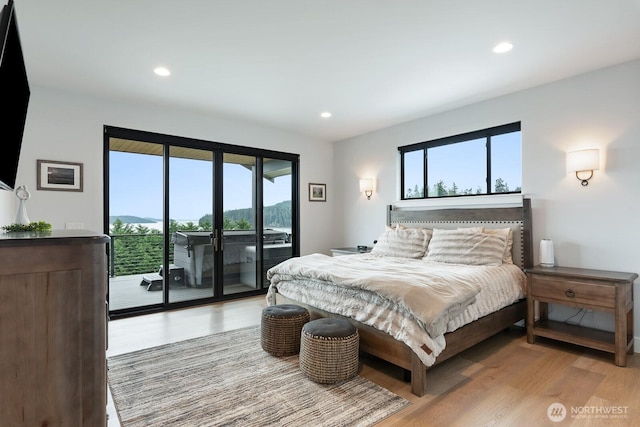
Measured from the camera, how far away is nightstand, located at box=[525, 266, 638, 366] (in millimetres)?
2643

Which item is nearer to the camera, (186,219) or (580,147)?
(580,147)

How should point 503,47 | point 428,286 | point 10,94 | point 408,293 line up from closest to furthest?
point 10,94
point 408,293
point 428,286
point 503,47

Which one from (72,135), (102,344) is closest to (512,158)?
(102,344)

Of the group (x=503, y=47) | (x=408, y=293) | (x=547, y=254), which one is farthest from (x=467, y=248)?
(x=503, y=47)

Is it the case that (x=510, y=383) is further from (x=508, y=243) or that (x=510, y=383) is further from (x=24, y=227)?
(x=24, y=227)

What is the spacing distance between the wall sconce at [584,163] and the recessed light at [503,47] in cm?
125

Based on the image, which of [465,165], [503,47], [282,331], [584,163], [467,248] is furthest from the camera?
[465,165]

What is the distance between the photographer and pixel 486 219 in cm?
390

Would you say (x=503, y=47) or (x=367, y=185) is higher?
(x=503, y=47)

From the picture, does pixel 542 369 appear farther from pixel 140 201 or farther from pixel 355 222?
pixel 140 201

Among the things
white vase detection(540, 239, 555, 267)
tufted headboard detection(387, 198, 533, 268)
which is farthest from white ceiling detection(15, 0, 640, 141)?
white vase detection(540, 239, 555, 267)

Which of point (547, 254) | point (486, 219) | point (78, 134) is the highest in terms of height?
point (78, 134)

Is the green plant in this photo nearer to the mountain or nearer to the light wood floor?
the light wood floor

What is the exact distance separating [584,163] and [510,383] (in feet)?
7.05
